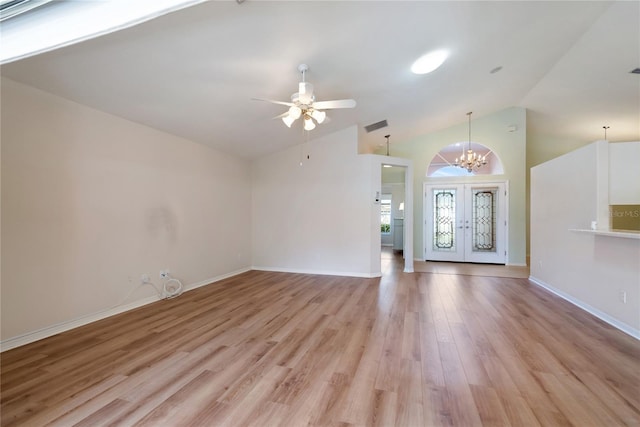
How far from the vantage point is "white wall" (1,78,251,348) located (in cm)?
257

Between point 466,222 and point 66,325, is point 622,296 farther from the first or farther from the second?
point 66,325

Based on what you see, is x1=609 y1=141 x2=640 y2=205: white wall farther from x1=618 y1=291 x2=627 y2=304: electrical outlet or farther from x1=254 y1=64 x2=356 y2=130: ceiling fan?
x1=254 y1=64 x2=356 y2=130: ceiling fan

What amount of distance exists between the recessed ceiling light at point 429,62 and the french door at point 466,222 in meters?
4.31

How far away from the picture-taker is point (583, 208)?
12.1 ft

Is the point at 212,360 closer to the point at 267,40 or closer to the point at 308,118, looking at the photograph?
the point at 308,118

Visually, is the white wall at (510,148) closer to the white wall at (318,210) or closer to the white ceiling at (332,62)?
the white ceiling at (332,62)

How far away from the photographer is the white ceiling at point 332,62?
237 centimetres

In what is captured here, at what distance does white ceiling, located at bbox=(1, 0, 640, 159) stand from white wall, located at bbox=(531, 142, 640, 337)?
1813mm

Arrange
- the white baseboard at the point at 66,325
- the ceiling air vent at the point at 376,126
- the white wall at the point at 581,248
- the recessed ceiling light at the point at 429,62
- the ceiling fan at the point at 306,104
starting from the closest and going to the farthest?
the white baseboard at the point at 66,325 → the ceiling fan at the point at 306,104 → the white wall at the point at 581,248 → the recessed ceiling light at the point at 429,62 → the ceiling air vent at the point at 376,126

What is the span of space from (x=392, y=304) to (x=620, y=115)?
24.2ft

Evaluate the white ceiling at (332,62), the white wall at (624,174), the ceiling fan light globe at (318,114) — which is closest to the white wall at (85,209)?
the white ceiling at (332,62)

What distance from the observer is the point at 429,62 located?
3705mm

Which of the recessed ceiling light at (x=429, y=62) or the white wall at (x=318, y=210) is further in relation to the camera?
the white wall at (x=318, y=210)

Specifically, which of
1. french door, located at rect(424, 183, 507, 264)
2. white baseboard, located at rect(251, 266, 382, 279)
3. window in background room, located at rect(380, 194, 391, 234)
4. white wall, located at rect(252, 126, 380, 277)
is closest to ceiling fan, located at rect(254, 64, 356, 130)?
white wall, located at rect(252, 126, 380, 277)
